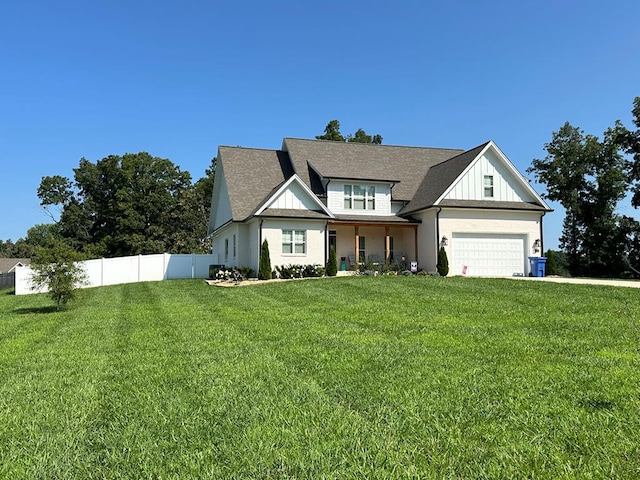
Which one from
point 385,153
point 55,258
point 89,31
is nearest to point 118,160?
point 385,153

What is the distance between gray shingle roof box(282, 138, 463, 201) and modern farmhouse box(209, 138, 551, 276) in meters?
0.08

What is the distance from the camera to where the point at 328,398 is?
4.62 metres

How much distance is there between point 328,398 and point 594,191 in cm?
3521

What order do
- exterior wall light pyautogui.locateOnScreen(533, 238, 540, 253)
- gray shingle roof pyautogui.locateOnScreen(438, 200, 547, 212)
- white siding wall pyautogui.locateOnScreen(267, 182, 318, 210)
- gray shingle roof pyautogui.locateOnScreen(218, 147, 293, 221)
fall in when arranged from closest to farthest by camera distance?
white siding wall pyautogui.locateOnScreen(267, 182, 318, 210) < gray shingle roof pyautogui.locateOnScreen(438, 200, 547, 212) < exterior wall light pyautogui.locateOnScreen(533, 238, 540, 253) < gray shingle roof pyautogui.locateOnScreen(218, 147, 293, 221)

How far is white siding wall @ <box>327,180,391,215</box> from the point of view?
23.5 meters

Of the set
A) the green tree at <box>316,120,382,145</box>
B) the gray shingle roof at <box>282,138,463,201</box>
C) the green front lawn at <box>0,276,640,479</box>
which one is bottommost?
the green front lawn at <box>0,276,640,479</box>

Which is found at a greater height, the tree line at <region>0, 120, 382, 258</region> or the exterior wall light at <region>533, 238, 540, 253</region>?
the tree line at <region>0, 120, 382, 258</region>

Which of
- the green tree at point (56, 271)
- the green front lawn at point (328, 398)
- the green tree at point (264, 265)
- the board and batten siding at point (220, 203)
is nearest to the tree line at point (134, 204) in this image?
the board and batten siding at point (220, 203)

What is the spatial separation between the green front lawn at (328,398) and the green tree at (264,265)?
33.5 feet

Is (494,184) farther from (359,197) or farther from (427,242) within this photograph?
(359,197)

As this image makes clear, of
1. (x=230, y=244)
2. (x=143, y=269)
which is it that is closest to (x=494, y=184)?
(x=230, y=244)

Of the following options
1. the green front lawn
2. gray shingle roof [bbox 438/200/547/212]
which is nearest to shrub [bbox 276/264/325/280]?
gray shingle roof [bbox 438/200/547/212]

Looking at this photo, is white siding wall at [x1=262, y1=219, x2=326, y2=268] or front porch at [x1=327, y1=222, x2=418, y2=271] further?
front porch at [x1=327, y1=222, x2=418, y2=271]

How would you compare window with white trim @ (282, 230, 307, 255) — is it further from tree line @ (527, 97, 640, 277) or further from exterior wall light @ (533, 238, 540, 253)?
tree line @ (527, 97, 640, 277)
